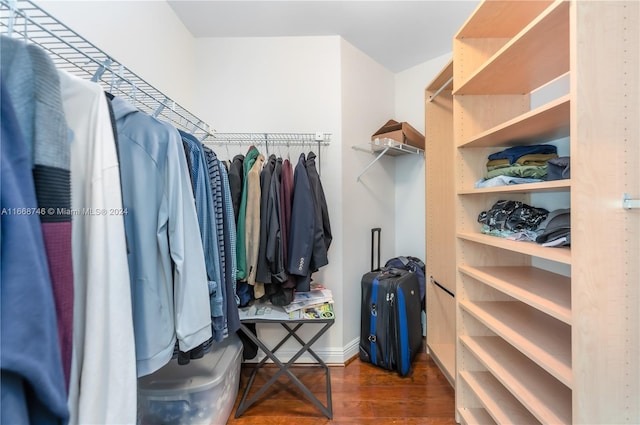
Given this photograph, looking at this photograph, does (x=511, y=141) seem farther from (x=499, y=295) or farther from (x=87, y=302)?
(x=87, y=302)

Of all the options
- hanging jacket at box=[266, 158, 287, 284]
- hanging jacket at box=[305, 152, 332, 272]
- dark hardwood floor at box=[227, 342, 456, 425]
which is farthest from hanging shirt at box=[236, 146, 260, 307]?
dark hardwood floor at box=[227, 342, 456, 425]

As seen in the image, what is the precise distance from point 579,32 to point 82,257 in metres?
1.47

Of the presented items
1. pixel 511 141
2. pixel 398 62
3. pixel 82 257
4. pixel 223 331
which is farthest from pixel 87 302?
pixel 398 62

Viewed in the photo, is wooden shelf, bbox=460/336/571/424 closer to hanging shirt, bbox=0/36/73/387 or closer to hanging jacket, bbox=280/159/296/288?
hanging jacket, bbox=280/159/296/288

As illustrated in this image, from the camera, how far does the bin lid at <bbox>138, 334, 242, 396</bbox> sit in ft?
3.74

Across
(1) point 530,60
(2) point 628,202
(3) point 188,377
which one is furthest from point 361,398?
(1) point 530,60

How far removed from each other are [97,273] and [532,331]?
4.89ft

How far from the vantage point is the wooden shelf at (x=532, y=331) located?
0.83 m

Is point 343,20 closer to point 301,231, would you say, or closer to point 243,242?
point 301,231

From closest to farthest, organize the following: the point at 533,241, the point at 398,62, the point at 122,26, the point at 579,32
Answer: the point at 579,32
the point at 533,241
the point at 122,26
the point at 398,62

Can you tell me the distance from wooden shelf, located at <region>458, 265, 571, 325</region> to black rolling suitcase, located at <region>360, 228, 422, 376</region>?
22.2 inches

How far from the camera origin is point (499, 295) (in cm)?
131

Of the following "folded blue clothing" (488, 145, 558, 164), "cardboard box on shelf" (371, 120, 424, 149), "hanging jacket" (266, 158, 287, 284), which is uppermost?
"cardboard box on shelf" (371, 120, 424, 149)

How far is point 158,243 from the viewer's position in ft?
2.40
